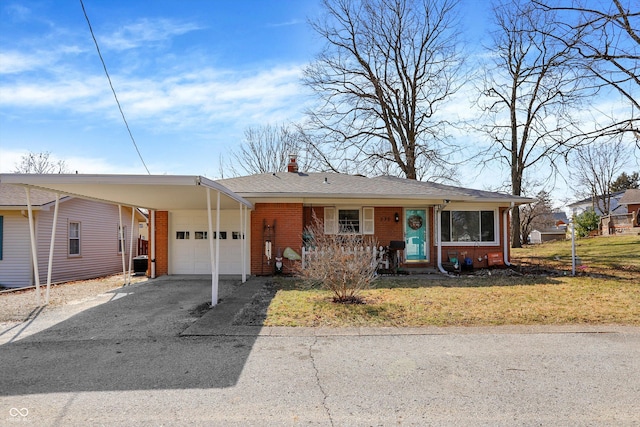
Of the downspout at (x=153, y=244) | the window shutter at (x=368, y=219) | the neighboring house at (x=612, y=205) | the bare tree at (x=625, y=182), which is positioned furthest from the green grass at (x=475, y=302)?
the bare tree at (x=625, y=182)

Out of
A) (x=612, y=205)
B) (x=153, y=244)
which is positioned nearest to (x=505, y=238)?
(x=153, y=244)

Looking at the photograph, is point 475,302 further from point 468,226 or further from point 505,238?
point 505,238

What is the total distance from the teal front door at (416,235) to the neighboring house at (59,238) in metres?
12.4

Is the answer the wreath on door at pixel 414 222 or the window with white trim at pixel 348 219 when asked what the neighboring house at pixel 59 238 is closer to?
the window with white trim at pixel 348 219

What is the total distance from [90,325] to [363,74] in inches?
A: 904

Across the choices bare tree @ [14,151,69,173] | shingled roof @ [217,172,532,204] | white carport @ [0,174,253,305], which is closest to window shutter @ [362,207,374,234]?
shingled roof @ [217,172,532,204]

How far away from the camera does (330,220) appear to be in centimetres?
1396

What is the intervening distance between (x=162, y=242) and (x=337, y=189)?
590cm

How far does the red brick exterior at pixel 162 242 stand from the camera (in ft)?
42.7

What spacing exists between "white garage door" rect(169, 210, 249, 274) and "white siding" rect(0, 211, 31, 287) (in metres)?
5.33

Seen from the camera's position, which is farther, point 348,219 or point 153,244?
point 348,219

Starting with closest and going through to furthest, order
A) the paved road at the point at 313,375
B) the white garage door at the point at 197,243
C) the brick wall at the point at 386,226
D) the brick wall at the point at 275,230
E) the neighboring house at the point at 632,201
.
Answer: the paved road at the point at 313,375 < the brick wall at the point at 275,230 < the white garage door at the point at 197,243 < the brick wall at the point at 386,226 < the neighboring house at the point at 632,201

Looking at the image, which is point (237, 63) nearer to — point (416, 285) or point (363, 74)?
point (416, 285)

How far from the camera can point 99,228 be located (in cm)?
1778
